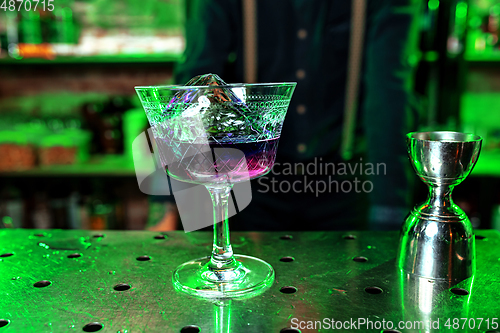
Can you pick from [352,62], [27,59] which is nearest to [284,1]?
[352,62]

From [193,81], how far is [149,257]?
298 millimetres

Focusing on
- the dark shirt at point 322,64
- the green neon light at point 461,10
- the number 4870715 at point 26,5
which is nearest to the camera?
the dark shirt at point 322,64

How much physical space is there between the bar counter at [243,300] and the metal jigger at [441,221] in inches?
0.9

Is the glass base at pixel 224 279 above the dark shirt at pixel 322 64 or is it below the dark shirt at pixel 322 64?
below

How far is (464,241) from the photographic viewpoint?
586 mm

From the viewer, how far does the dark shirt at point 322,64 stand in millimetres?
1253

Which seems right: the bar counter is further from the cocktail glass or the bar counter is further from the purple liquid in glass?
the purple liquid in glass

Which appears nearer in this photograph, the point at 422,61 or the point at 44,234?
the point at 44,234

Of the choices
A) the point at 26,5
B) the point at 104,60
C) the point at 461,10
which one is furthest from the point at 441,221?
the point at 26,5

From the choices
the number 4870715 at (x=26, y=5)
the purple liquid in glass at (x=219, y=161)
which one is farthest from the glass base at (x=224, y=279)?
the number 4870715 at (x=26, y=5)

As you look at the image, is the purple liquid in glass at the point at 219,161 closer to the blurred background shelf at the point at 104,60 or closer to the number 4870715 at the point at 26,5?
the blurred background shelf at the point at 104,60

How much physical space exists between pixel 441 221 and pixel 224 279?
309 millimetres

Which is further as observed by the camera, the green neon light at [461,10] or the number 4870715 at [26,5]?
the number 4870715 at [26,5]

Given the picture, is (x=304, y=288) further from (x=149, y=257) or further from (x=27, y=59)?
(x=27, y=59)
